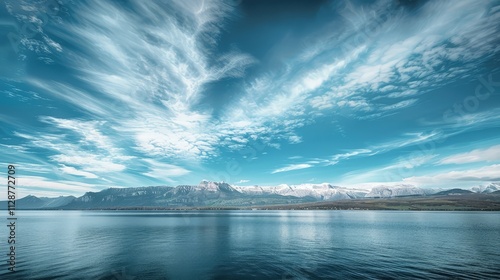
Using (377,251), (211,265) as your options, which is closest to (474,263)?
(377,251)

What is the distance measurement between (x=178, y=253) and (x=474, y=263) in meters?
80.9

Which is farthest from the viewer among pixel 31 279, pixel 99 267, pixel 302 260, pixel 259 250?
pixel 259 250

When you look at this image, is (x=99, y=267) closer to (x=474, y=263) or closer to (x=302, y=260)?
(x=302, y=260)

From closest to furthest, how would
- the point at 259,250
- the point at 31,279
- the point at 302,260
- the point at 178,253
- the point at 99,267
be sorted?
1. the point at 31,279
2. the point at 99,267
3. the point at 302,260
4. the point at 178,253
5. the point at 259,250

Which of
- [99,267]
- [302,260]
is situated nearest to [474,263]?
[302,260]

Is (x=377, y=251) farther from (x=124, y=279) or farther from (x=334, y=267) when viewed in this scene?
(x=124, y=279)

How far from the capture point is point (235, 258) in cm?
6969

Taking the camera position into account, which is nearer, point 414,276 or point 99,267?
point 414,276

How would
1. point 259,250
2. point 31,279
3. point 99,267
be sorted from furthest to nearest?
point 259,250
point 99,267
point 31,279

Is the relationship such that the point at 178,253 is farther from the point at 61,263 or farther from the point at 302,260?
the point at 302,260

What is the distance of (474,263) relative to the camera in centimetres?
6188

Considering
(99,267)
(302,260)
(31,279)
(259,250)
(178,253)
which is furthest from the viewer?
(259,250)

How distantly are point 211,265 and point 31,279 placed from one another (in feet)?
121

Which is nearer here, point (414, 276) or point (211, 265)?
point (414, 276)
